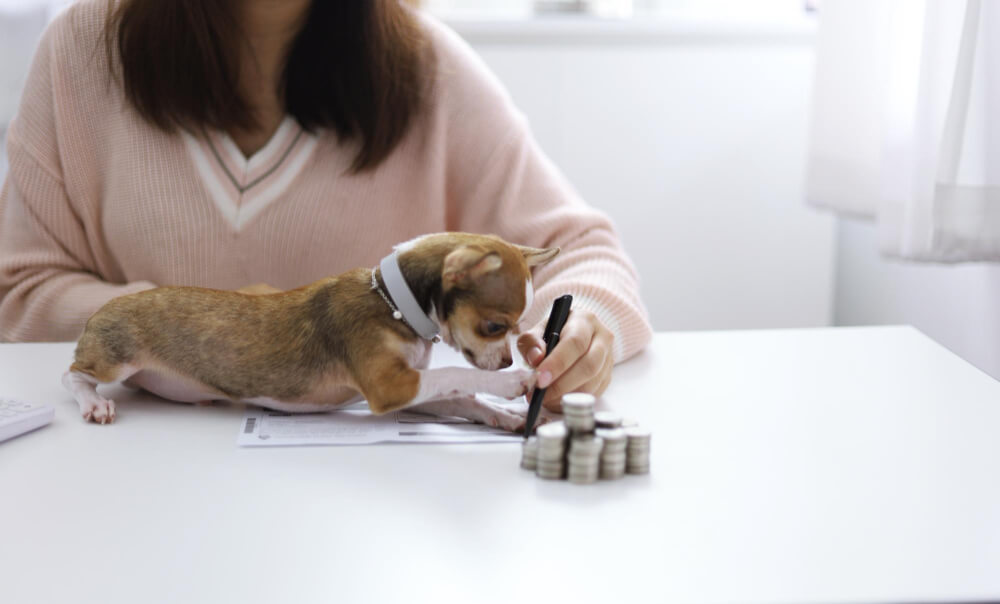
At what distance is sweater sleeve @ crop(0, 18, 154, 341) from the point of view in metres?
1.25

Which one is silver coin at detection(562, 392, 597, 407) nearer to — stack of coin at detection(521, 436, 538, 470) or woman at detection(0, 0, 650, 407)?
stack of coin at detection(521, 436, 538, 470)

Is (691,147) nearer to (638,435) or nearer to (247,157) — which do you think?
(247,157)

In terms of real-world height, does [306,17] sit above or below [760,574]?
above

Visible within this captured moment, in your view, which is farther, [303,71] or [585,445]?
[303,71]

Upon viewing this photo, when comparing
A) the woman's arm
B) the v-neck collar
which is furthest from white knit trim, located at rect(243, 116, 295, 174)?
the woman's arm

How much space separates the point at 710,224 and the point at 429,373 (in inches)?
67.6

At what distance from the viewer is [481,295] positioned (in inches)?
31.7

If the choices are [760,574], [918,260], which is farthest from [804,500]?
[918,260]

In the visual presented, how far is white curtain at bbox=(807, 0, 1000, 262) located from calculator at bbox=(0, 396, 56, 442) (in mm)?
1081

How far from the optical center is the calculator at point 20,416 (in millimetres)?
848

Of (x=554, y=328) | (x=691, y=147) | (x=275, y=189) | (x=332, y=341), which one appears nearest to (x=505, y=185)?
(x=275, y=189)

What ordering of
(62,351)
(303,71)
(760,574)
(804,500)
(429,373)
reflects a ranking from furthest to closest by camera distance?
(303,71), (62,351), (429,373), (804,500), (760,574)

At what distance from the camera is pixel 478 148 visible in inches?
57.0

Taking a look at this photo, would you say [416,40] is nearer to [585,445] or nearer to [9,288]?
[9,288]
